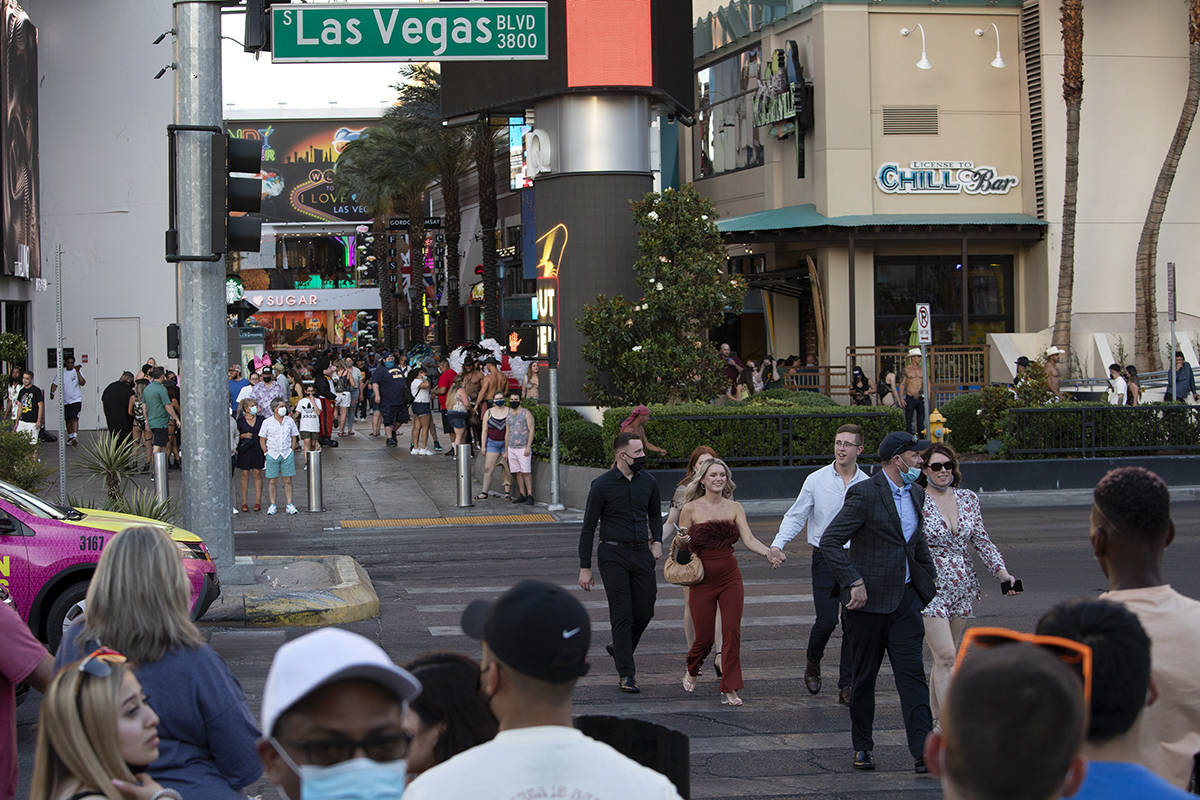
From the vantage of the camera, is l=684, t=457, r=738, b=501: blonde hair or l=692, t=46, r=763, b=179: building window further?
l=692, t=46, r=763, b=179: building window

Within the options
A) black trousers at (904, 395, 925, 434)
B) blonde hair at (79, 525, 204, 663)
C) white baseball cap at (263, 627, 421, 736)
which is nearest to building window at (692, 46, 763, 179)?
black trousers at (904, 395, 925, 434)

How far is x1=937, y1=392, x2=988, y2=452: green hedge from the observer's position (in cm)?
2556

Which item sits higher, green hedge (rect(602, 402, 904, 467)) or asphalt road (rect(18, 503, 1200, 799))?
green hedge (rect(602, 402, 904, 467))

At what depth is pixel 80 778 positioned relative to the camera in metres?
3.57

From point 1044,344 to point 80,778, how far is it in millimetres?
33228

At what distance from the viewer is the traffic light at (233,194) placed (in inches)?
510

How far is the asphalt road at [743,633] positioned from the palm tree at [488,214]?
91.2ft

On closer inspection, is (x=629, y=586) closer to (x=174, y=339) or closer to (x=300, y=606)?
(x=300, y=606)

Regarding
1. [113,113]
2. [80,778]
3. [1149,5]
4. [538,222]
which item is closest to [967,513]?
[80,778]

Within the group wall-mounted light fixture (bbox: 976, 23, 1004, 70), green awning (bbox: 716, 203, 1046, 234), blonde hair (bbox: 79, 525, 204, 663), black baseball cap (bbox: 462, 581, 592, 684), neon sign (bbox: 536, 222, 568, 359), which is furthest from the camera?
wall-mounted light fixture (bbox: 976, 23, 1004, 70)

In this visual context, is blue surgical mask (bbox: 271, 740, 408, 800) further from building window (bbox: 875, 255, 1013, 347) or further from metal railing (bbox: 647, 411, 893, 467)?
building window (bbox: 875, 255, 1013, 347)

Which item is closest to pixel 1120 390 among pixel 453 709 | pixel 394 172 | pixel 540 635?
pixel 453 709

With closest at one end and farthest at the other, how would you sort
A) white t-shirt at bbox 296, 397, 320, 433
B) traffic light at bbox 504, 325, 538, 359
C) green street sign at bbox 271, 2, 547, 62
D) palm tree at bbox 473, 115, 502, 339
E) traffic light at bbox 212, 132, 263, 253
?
traffic light at bbox 212, 132, 263, 253, green street sign at bbox 271, 2, 547, 62, white t-shirt at bbox 296, 397, 320, 433, palm tree at bbox 473, 115, 502, 339, traffic light at bbox 504, 325, 538, 359

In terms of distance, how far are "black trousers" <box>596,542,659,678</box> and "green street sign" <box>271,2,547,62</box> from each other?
6106 millimetres
